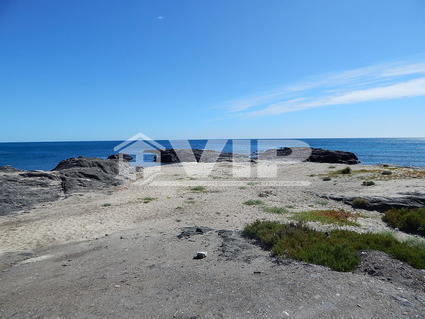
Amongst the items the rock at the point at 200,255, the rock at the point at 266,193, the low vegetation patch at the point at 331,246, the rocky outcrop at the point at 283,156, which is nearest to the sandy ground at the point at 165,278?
the rock at the point at 200,255

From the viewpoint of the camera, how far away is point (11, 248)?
12.0 metres

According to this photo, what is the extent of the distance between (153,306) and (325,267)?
4658 millimetres

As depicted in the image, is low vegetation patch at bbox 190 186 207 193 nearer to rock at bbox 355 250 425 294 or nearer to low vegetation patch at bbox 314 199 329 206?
low vegetation patch at bbox 314 199 329 206

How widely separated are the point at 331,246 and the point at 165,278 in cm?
505

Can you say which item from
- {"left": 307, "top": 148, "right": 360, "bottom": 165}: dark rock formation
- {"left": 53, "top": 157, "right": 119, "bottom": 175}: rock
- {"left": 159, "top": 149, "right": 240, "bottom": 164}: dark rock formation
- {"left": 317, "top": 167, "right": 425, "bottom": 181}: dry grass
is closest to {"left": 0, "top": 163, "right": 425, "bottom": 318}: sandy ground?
{"left": 317, "top": 167, "right": 425, "bottom": 181}: dry grass

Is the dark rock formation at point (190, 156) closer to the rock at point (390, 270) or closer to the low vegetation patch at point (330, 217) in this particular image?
the low vegetation patch at point (330, 217)

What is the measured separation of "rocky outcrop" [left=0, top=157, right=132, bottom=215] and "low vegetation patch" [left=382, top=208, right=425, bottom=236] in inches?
896

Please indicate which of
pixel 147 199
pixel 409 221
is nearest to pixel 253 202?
pixel 147 199

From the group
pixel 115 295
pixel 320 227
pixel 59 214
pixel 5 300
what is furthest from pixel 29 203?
pixel 320 227

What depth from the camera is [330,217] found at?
15.0 metres

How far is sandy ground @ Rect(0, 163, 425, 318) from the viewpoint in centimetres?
616

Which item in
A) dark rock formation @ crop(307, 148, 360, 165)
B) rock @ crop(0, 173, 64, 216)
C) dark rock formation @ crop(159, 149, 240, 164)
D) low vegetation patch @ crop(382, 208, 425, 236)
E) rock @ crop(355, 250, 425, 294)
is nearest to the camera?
rock @ crop(355, 250, 425, 294)

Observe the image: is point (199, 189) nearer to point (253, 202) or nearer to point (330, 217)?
point (253, 202)

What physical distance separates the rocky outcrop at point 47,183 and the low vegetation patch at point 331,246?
1800cm
